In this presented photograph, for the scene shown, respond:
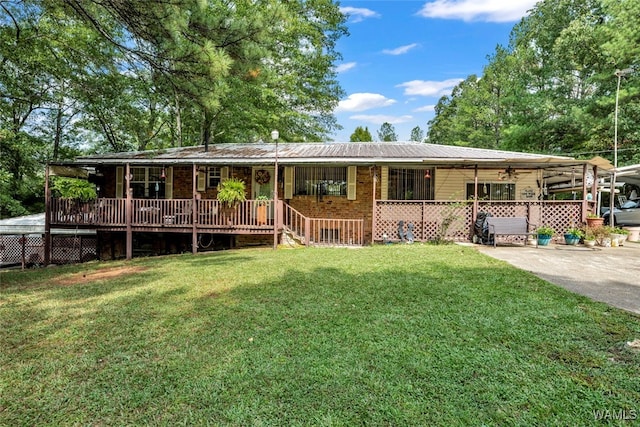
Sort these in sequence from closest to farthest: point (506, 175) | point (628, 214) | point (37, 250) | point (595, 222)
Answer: point (595, 222) < point (37, 250) < point (506, 175) < point (628, 214)

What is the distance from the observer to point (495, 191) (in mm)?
12477

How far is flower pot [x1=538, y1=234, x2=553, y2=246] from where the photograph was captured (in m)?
9.31

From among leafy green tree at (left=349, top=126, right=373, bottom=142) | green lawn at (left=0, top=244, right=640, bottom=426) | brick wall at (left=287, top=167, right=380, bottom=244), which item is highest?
leafy green tree at (left=349, top=126, right=373, bottom=142)

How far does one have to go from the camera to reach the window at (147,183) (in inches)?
502

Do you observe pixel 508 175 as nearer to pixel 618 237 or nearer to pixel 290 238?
pixel 618 237

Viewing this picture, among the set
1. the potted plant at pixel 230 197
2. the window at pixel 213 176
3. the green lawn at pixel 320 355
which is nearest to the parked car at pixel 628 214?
the green lawn at pixel 320 355

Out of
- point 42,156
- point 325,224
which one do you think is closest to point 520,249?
point 325,224

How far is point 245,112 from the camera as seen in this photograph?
1653 cm

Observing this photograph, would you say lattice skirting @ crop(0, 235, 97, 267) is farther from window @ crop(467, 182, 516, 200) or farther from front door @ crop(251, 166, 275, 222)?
window @ crop(467, 182, 516, 200)

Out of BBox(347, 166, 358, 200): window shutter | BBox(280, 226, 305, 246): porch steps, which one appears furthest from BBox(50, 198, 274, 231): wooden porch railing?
BBox(347, 166, 358, 200): window shutter

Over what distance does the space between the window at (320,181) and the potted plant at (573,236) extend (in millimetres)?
7027

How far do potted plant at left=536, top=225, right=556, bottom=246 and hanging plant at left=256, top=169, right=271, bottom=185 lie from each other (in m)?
9.10

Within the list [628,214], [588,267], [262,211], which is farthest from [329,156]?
[628,214]

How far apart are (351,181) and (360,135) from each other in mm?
26334
